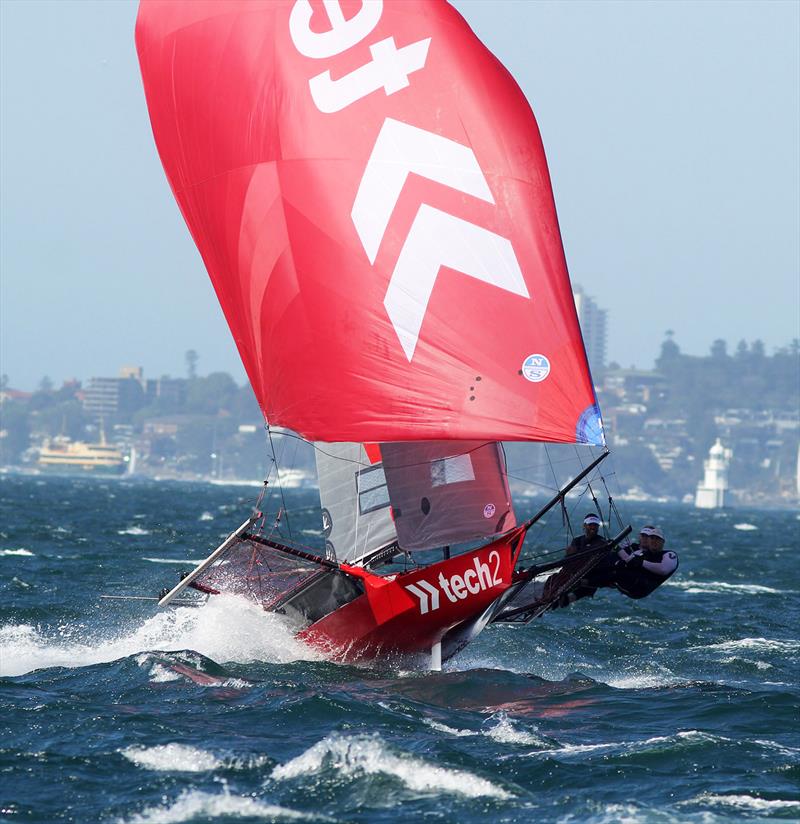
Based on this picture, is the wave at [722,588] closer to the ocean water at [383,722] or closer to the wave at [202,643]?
the ocean water at [383,722]

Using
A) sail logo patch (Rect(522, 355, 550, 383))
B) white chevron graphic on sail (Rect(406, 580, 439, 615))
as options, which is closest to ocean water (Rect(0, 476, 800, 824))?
white chevron graphic on sail (Rect(406, 580, 439, 615))

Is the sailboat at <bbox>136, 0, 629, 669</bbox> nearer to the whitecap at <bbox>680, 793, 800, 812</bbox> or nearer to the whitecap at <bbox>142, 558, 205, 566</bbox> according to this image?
the whitecap at <bbox>680, 793, 800, 812</bbox>

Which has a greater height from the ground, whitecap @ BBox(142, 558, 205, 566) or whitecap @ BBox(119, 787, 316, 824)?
whitecap @ BBox(119, 787, 316, 824)

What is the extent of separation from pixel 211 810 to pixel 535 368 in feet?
17.9

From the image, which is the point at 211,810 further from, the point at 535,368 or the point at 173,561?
the point at 173,561

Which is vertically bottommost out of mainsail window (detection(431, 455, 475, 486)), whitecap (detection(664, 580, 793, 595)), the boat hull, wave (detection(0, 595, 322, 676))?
whitecap (detection(664, 580, 793, 595))

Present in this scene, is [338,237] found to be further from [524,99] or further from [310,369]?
[524,99]

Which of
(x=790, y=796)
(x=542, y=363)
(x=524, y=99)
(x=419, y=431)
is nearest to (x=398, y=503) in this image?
(x=419, y=431)

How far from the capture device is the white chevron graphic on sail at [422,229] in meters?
12.7

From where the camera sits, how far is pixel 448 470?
13.6 metres

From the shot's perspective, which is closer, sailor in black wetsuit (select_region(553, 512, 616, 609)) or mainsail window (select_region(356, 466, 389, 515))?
sailor in black wetsuit (select_region(553, 512, 616, 609))

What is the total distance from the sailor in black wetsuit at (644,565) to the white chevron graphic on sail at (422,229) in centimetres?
241

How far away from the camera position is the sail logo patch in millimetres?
12594

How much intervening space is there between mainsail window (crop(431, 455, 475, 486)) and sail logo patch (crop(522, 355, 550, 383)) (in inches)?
52.4
